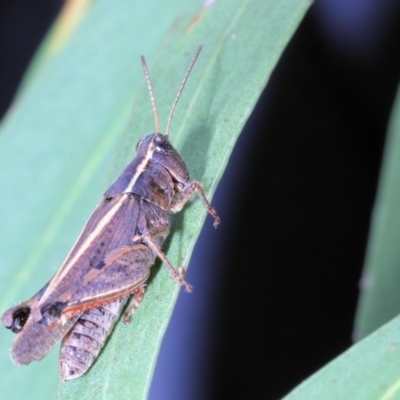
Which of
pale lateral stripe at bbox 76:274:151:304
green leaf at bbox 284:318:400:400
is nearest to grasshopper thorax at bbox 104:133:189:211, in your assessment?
pale lateral stripe at bbox 76:274:151:304

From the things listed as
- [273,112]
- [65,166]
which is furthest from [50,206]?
[273,112]

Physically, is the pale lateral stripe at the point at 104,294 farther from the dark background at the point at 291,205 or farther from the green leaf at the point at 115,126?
the dark background at the point at 291,205

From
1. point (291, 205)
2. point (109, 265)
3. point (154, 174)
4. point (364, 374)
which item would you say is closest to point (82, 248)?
point (109, 265)

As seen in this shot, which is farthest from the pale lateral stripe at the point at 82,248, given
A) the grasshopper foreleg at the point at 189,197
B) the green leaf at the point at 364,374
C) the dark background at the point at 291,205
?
the dark background at the point at 291,205

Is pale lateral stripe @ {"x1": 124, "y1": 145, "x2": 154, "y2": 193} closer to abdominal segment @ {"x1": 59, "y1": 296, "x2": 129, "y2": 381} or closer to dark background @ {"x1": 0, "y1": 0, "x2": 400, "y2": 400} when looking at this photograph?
abdominal segment @ {"x1": 59, "y1": 296, "x2": 129, "y2": 381}

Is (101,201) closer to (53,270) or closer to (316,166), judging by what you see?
(53,270)

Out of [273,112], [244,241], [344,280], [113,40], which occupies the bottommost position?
[344,280]
